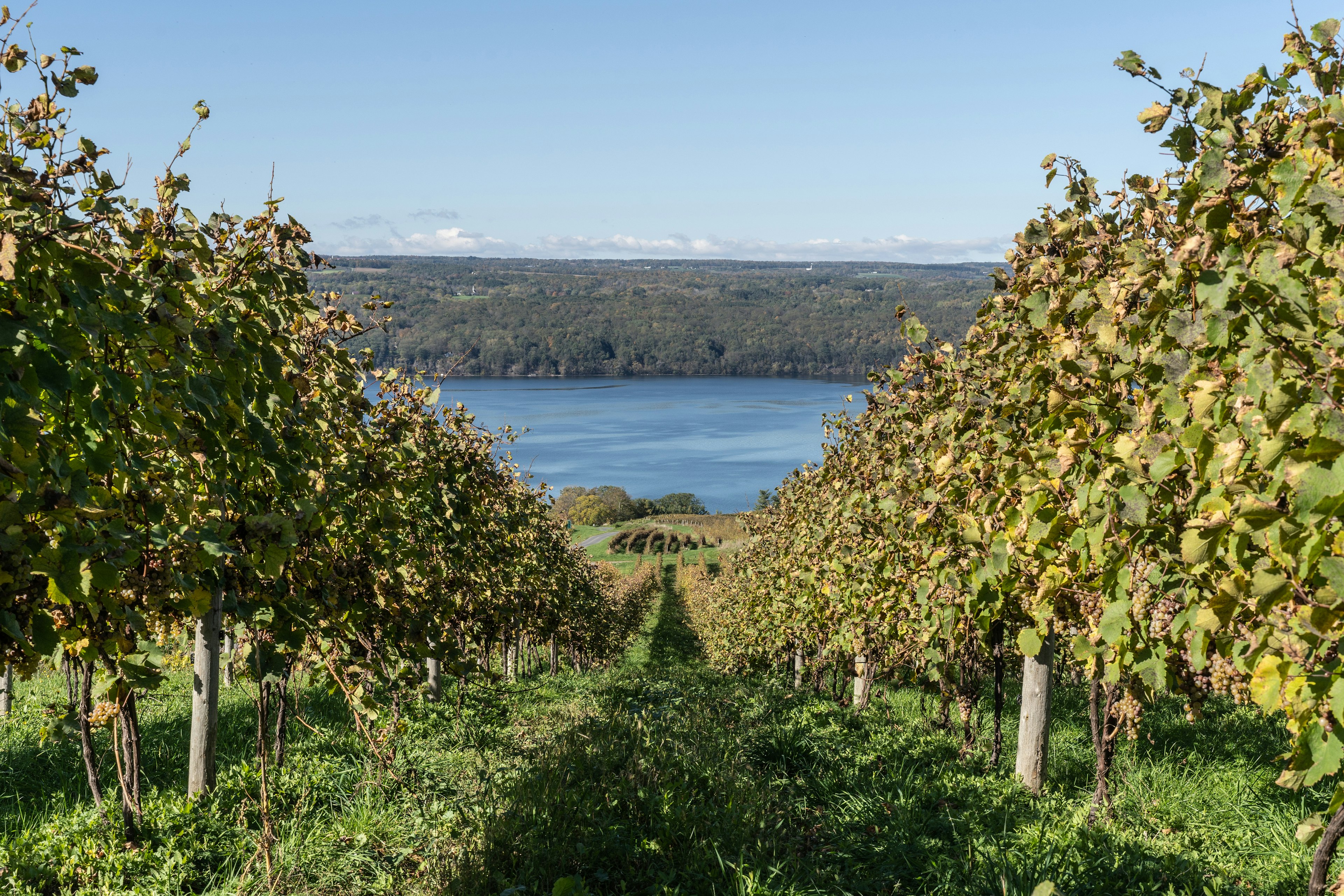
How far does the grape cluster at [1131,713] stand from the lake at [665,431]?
65593 millimetres

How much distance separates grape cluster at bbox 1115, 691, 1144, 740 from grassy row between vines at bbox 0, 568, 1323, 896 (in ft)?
2.27

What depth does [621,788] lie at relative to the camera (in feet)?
17.0

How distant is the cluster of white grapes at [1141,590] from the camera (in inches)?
119

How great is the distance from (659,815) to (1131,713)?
2615mm

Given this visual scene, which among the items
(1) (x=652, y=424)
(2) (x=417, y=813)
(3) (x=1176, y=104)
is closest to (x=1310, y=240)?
(3) (x=1176, y=104)

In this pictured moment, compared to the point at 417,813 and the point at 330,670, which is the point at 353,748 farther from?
the point at 330,670

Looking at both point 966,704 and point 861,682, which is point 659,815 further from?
point 861,682

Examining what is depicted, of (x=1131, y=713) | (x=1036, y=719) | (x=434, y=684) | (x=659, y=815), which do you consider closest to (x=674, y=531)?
(x=434, y=684)

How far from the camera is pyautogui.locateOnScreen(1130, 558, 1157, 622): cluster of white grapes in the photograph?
302cm

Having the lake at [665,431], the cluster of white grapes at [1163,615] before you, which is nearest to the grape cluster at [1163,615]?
the cluster of white grapes at [1163,615]

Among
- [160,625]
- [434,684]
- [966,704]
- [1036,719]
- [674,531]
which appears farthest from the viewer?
[674,531]

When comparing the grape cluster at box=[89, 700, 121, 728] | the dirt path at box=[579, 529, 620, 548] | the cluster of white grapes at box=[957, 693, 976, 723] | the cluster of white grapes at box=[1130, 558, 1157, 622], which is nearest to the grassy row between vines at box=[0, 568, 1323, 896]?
the cluster of white grapes at box=[957, 693, 976, 723]

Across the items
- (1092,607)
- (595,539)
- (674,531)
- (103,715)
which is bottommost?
(595,539)

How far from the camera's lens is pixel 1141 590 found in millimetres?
3029
